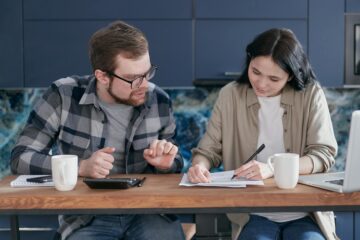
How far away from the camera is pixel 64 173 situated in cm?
160

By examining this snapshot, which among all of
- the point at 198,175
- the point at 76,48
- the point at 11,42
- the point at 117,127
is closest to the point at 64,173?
the point at 198,175

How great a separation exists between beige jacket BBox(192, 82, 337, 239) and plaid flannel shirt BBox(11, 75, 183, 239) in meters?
0.20

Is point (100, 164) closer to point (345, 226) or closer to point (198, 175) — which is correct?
point (198, 175)

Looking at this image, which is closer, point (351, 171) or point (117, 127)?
point (351, 171)

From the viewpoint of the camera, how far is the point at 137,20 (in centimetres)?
324

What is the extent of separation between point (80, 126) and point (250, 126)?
646mm

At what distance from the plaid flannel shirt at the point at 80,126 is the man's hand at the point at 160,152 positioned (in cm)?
11

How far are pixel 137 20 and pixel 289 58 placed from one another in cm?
138

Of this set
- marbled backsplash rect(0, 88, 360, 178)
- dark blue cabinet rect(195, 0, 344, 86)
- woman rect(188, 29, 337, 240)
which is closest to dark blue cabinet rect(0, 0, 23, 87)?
marbled backsplash rect(0, 88, 360, 178)

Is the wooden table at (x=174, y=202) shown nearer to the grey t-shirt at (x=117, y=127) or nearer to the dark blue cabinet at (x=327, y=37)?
the grey t-shirt at (x=117, y=127)

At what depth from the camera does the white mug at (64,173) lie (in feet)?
5.26

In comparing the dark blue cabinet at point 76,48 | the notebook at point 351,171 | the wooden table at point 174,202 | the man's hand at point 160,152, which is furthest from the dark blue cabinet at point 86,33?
the wooden table at point 174,202

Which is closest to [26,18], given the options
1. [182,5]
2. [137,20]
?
[137,20]

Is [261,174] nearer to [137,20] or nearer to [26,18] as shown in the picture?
[137,20]
